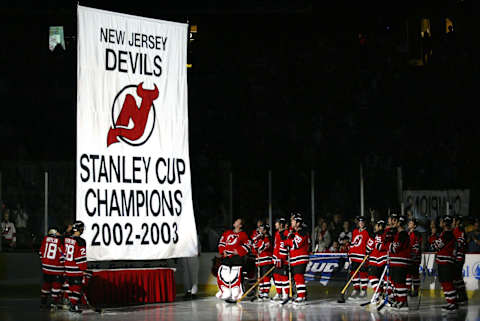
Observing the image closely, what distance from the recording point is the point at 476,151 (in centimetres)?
2995

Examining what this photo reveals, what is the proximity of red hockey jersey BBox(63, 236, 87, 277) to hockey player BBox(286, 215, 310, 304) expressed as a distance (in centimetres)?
369

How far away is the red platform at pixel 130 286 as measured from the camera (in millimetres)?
16125

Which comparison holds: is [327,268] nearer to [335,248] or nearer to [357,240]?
[335,248]

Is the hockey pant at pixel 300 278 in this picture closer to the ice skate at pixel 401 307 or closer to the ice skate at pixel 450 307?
the ice skate at pixel 401 307

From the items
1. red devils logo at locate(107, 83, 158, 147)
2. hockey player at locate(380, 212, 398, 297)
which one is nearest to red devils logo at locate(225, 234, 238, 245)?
red devils logo at locate(107, 83, 158, 147)

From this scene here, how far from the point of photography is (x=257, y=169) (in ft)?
92.4

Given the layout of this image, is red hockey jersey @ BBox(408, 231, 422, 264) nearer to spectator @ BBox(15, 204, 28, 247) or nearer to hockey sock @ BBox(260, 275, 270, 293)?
hockey sock @ BBox(260, 275, 270, 293)

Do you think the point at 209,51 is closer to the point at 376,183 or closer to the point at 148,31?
the point at 376,183

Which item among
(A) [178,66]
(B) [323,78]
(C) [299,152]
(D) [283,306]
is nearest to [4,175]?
(A) [178,66]

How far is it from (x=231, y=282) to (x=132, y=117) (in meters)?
3.61

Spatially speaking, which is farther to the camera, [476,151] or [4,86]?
[4,86]

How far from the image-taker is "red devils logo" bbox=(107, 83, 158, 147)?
15.8 metres

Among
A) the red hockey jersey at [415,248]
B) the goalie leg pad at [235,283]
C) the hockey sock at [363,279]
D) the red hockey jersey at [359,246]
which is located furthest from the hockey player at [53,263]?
the red hockey jersey at [415,248]

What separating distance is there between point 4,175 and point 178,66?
7.44 metres
